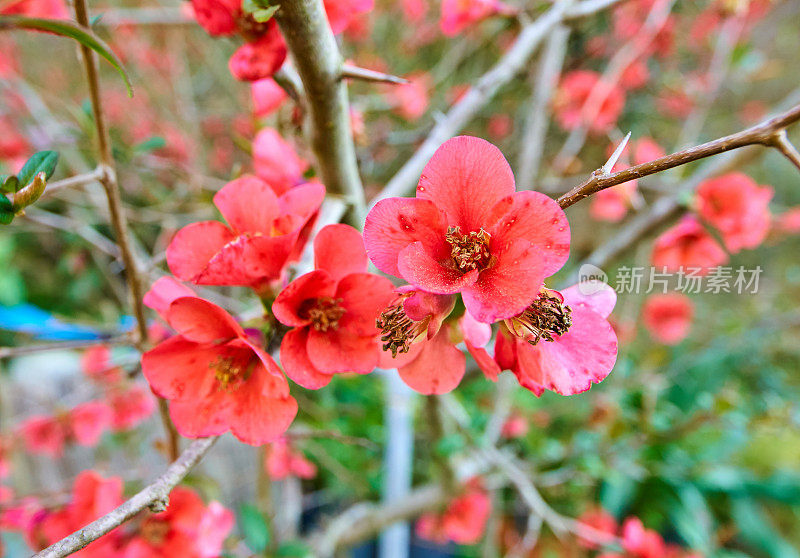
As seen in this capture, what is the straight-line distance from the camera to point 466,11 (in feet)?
2.89

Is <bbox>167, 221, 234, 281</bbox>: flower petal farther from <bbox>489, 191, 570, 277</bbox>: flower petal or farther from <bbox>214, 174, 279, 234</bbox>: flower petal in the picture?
<bbox>489, 191, 570, 277</bbox>: flower petal

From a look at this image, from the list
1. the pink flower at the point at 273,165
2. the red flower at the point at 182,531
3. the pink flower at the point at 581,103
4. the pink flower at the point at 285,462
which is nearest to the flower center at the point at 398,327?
the pink flower at the point at 273,165

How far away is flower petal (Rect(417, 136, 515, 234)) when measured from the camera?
29 centimetres

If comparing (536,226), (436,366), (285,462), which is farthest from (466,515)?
(536,226)

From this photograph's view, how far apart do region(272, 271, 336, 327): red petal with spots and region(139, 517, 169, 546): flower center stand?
33 centimetres

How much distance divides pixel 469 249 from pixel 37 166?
33 centimetres

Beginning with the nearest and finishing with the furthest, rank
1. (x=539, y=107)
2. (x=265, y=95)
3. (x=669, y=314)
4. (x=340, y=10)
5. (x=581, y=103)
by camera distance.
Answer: (x=340, y=10) < (x=265, y=95) < (x=539, y=107) < (x=581, y=103) < (x=669, y=314)

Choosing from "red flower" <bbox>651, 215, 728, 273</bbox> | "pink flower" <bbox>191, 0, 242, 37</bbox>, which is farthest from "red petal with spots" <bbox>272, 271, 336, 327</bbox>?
"red flower" <bbox>651, 215, 728, 273</bbox>

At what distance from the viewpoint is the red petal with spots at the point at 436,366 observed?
13.4 inches

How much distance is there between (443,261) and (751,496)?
1998mm

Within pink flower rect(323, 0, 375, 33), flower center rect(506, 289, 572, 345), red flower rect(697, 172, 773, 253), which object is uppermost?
pink flower rect(323, 0, 375, 33)

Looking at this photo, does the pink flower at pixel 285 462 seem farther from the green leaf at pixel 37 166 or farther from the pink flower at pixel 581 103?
the pink flower at pixel 581 103

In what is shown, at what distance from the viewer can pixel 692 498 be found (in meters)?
1.52

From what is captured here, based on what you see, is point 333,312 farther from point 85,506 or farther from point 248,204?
point 85,506
